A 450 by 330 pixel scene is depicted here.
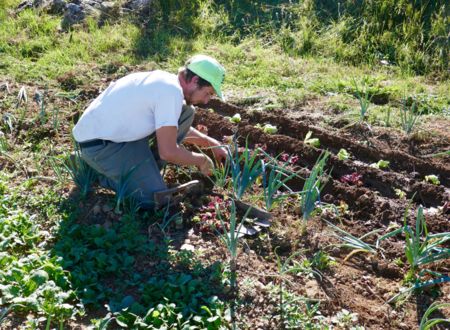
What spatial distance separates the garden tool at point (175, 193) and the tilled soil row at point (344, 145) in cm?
122

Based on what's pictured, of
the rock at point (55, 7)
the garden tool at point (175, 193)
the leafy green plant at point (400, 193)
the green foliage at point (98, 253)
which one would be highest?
the rock at point (55, 7)

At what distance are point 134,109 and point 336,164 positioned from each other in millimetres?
1576

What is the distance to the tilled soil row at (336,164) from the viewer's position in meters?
4.21

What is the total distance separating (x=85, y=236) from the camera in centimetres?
353

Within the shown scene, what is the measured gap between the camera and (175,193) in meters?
Result: 3.94

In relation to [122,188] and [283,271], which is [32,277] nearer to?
[122,188]

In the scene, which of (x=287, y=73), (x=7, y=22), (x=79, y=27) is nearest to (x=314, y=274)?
(x=287, y=73)

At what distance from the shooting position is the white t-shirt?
361 centimetres

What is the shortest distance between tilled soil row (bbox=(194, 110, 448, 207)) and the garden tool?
0.71 m

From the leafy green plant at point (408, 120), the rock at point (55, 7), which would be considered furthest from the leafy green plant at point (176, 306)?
the rock at point (55, 7)

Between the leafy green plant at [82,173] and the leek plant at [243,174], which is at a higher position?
the leek plant at [243,174]

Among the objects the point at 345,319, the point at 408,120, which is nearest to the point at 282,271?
the point at 345,319

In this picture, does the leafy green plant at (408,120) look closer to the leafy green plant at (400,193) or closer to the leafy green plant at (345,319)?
the leafy green plant at (400,193)

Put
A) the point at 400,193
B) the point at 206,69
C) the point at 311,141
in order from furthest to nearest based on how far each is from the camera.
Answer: the point at 311,141 < the point at 400,193 < the point at 206,69
